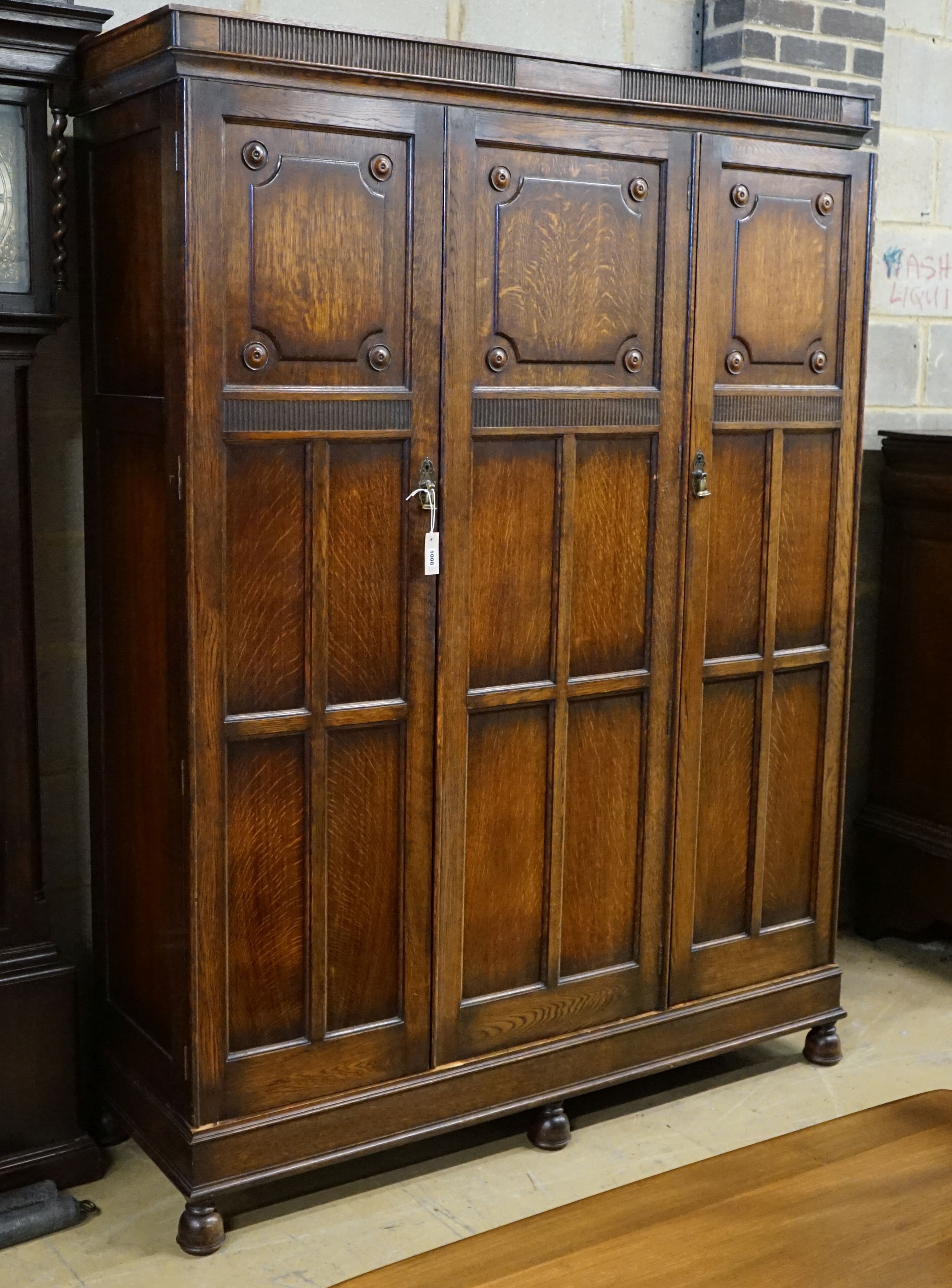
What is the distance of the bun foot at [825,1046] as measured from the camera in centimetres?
331

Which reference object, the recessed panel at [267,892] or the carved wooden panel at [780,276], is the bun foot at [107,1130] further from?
the carved wooden panel at [780,276]

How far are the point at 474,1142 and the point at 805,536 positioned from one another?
4.58 feet

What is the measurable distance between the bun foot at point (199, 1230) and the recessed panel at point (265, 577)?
33.5 inches

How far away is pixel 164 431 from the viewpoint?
2447 mm

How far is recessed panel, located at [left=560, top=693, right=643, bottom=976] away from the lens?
287 centimetres

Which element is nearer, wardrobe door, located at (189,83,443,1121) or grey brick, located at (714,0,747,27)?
wardrobe door, located at (189,83,443,1121)

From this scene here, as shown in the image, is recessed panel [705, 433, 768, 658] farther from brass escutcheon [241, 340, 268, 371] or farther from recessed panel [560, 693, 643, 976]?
brass escutcheon [241, 340, 268, 371]

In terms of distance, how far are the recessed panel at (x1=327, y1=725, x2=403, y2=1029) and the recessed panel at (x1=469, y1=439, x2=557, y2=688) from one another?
0.24 meters

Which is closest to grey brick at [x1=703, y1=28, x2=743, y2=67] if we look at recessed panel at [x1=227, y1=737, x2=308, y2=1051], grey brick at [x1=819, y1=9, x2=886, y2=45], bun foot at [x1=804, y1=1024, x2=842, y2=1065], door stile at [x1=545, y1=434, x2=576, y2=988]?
grey brick at [x1=819, y1=9, x2=886, y2=45]

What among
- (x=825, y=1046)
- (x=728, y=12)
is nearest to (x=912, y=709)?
(x=825, y=1046)

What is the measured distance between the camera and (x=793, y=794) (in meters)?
3.20

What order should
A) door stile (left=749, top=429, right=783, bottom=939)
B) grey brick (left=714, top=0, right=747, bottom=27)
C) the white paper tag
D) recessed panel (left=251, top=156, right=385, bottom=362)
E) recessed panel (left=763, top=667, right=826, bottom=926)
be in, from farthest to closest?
grey brick (left=714, top=0, right=747, bottom=27), recessed panel (left=763, top=667, right=826, bottom=926), door stile (left=749, top=429, right=783, bottom=939), the white paper tag, recessed panel (left=251, top=156, right=385, bottom=362)

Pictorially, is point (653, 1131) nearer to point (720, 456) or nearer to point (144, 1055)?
point (144, 1055)

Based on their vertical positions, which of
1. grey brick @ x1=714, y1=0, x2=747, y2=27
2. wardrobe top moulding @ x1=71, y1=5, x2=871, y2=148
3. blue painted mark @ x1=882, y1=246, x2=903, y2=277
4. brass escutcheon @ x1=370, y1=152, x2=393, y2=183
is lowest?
blue painted mark @ x1=882, y1=246, x2=903, y2=277
